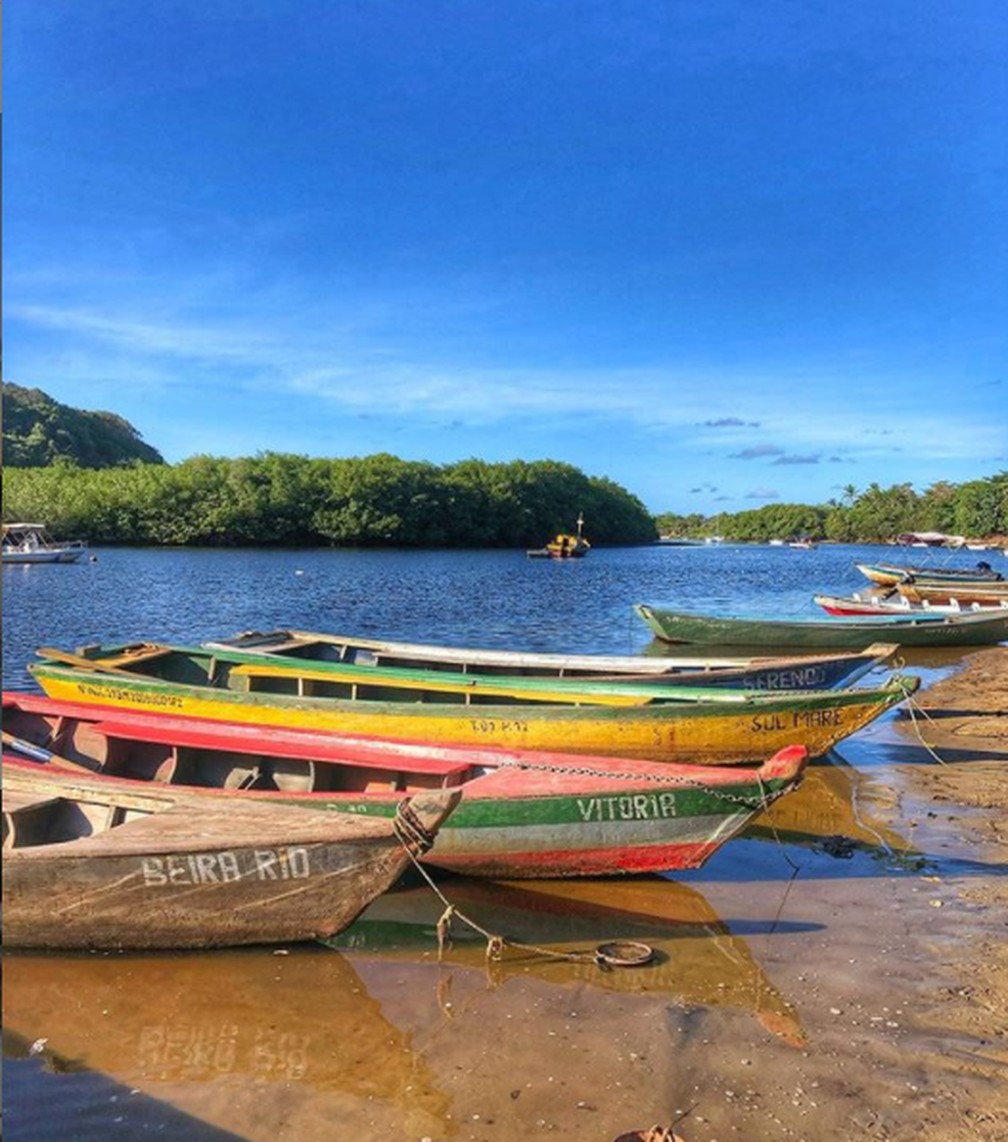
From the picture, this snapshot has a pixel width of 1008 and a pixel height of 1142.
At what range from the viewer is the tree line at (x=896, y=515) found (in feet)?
393

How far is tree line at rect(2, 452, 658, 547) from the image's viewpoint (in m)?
82.9

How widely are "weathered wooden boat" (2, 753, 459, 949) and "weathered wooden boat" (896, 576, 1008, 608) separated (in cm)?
2830

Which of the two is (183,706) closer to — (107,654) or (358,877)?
(107,654)

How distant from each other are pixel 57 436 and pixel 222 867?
5061 inches

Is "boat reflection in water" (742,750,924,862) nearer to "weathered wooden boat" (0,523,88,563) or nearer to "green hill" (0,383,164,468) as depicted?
"weathered wooden boat" (0,523,88,563)

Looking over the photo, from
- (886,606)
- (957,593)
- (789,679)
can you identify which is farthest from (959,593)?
(789,679)

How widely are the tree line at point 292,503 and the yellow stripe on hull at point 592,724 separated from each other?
237 feet

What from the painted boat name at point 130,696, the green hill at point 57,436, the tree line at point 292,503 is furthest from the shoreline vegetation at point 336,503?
the painted boat name at point 130,696

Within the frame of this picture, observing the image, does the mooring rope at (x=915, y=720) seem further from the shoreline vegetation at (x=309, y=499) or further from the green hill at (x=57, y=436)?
the green hill at (x=57, y=436)

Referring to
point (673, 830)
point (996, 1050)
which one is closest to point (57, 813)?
point (673, 830)

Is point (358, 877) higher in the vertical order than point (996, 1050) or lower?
higher

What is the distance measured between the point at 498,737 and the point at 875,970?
14.3ft

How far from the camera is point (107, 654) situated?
42.0 ft

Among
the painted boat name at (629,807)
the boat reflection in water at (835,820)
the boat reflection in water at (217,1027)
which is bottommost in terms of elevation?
the boat reflection in water at (217,1027)
